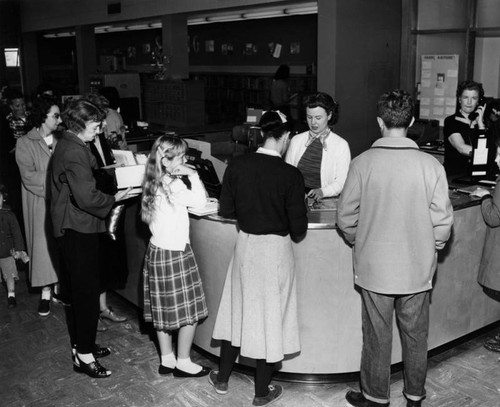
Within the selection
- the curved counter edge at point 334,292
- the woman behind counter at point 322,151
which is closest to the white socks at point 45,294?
the curved counter edge at point 334,292

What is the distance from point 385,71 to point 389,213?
645 cm

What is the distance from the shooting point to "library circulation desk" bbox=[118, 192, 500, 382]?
10.9 feet

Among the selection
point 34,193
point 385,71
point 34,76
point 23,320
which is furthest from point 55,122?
point 34,76

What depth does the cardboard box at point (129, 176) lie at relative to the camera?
144 inches

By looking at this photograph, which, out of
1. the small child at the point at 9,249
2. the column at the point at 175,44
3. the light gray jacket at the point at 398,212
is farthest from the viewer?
the column at the point at 175,44

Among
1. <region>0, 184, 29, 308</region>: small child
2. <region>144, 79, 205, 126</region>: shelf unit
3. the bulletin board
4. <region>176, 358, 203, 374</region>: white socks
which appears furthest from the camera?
<region>144, 79, 205, 126</region>: shelf unit

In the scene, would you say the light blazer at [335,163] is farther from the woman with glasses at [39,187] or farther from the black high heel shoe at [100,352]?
the woman with glasses at [39,187]

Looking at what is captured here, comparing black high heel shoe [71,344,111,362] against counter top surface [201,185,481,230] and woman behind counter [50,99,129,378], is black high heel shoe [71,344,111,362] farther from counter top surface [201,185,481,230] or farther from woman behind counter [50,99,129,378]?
counter top surface [201,185,481,230]

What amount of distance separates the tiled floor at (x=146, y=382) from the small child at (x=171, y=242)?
0.33 meters

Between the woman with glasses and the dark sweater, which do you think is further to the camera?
the woman with glasses

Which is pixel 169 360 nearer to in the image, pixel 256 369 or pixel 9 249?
pixel 256 369

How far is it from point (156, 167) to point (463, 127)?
2.41 meters

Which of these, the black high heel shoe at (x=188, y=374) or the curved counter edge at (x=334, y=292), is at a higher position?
the curved counter edge at (x=334, y=292)

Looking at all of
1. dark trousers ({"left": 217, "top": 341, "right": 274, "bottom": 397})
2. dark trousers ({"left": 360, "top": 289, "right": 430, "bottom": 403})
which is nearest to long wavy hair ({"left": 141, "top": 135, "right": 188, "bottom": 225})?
dark trousers ({"left": 217, "top": 341, "right": 274, "bottom": 397})
